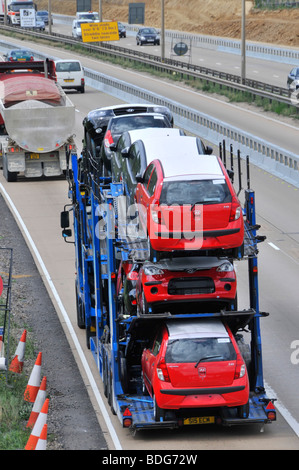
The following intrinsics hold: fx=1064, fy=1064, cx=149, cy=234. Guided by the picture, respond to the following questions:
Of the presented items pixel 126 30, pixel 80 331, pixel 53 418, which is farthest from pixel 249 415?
pixel 126 30

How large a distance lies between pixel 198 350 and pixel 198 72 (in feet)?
177

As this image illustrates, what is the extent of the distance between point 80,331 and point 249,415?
6635 mm

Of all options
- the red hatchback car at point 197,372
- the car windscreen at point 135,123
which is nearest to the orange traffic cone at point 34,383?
the red hatchback car at point 197,372

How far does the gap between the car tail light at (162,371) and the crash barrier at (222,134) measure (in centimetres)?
2115

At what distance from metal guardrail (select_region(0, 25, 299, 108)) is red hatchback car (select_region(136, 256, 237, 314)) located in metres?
35.4

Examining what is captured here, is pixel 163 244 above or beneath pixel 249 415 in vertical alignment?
above

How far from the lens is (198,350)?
14062 mm

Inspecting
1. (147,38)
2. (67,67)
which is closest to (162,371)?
(67,67)

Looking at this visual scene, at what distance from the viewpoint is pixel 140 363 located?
51.8 feet

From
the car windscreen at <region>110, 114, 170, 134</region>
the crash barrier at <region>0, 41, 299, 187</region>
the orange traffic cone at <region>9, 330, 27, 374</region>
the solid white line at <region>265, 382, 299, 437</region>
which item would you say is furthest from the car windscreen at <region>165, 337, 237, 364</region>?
the crash barrier at <region>0, 41, 299, 187</region>

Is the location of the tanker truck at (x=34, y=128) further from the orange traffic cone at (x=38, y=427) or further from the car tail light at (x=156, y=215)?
the orange traffic cone at (x=38, y=427)

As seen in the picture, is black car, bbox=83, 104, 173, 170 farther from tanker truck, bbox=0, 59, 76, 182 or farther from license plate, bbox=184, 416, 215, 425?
license plate, bbox=184, 416, 215, 425
